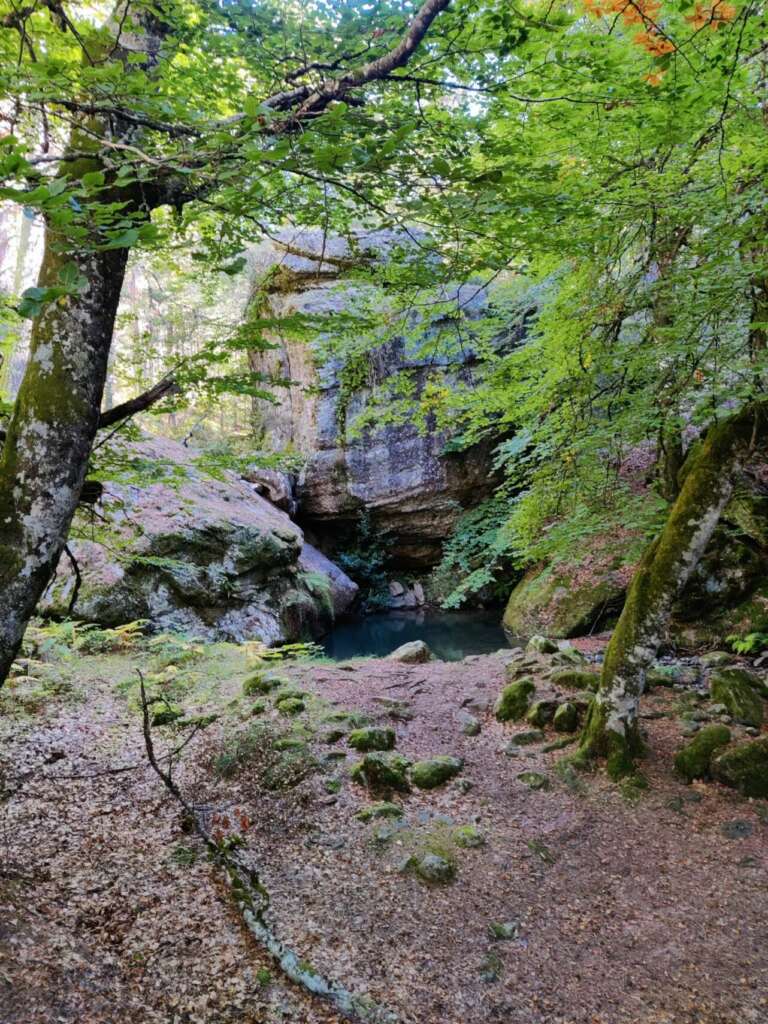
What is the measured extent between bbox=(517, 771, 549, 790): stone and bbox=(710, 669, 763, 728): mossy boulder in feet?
6.72

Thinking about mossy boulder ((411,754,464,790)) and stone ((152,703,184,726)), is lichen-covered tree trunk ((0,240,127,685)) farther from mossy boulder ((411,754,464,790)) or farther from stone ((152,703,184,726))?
mossy boulder ((411,754,464,790))

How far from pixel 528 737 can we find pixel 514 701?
22.9 inches

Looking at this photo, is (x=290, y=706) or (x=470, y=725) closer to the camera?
(x=290, y=706)

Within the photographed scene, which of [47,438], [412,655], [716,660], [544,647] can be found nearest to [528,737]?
[544,647]

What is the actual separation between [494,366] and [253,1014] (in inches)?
223

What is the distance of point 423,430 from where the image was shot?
5.61m

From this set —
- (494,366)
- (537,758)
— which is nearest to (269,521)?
(494,366)

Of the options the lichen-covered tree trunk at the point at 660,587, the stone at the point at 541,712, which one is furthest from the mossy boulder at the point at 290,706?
the lichen-covered tree trunk at the point at 660,587

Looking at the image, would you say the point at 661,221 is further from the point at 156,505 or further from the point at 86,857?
the point at 156,505

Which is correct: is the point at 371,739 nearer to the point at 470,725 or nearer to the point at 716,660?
the point at 470,725

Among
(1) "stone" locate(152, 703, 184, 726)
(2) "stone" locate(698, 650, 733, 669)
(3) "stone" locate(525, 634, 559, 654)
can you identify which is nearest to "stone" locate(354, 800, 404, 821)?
(1) "stone" locate(152, 703, 184, 726)

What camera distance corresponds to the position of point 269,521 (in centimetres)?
1293

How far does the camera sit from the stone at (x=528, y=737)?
17.5 ft

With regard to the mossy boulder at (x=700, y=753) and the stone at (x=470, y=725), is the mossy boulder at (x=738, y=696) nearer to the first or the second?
the mossy boulder at (x=700, y=753)
